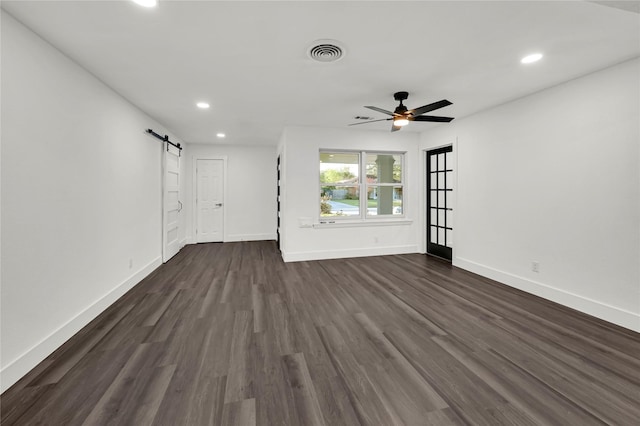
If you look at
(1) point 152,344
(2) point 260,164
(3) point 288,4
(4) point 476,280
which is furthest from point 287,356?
(2) point 260,164

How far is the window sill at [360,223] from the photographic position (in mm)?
5219

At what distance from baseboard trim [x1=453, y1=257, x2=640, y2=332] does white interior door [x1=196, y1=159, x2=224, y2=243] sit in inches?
226

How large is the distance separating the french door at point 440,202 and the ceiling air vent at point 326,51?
11.1 ft

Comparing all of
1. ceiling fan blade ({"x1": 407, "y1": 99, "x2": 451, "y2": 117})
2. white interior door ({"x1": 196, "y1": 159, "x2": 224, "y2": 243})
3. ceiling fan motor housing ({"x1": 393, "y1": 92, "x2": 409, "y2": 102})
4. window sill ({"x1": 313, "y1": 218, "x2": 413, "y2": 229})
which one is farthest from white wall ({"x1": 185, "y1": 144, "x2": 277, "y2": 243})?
ceiling fan blade ({"x1": 407, "y1": 99, "x2": 451, "y2": 117})

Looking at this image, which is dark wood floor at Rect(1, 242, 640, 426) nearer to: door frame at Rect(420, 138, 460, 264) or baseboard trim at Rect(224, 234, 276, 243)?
door frame at Rect(420, 138, 460, 264)

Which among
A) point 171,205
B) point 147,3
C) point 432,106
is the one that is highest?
point 147,3

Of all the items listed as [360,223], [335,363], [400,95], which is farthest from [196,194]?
[335,363]

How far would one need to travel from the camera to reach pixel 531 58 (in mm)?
2582

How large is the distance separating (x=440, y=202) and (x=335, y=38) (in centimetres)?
401

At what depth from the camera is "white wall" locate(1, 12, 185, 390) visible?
184 centimetres

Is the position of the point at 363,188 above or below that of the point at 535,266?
above

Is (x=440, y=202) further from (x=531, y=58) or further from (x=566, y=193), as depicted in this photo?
(x=531, y=58)

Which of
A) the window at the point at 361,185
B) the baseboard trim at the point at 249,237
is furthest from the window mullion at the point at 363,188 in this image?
the baseboard trim at the point at 249,237

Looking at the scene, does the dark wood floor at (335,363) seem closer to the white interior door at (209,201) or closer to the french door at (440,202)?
the french door at (440,202)
